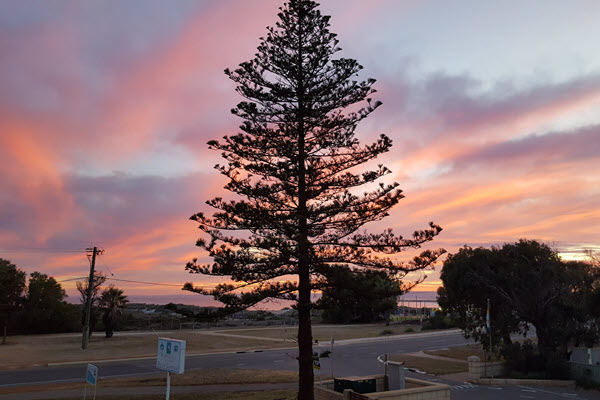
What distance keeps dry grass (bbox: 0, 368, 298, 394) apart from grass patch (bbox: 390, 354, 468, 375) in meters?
8.82

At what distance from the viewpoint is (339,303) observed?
17.6 metres

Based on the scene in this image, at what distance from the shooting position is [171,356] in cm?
1357

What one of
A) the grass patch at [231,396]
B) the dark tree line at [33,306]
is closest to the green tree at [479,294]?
the grass patch at [231,396]

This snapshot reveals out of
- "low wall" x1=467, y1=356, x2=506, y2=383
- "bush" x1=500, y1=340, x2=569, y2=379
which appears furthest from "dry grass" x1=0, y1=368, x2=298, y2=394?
"bush" x1=500, y1=340, x2=569, y2=379

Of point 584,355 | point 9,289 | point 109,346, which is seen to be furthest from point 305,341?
point 9,289

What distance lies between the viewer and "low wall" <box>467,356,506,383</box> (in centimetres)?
2522

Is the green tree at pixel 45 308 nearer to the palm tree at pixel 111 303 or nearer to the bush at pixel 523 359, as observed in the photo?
the palm tree at pixel 111 303

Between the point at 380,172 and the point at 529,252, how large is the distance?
19.3 meters

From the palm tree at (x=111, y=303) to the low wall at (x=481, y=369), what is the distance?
31510mm

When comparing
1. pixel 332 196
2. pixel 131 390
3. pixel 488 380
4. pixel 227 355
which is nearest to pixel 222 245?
pixel 332 196

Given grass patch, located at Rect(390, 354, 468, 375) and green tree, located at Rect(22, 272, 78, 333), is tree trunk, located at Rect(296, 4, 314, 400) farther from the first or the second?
green tree, located at Rect(22, 272, 78, 333)

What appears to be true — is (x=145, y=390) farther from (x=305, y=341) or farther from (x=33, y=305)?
(x=33, y=305)

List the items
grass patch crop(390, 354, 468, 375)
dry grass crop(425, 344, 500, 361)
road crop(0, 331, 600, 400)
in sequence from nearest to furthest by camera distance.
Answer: road crop(0, 331, 600, 400) < grass patch crop(390, 354, 468, 375) < dry grass crop(425, 344, 500, 361)

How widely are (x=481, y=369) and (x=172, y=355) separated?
63.4ft
